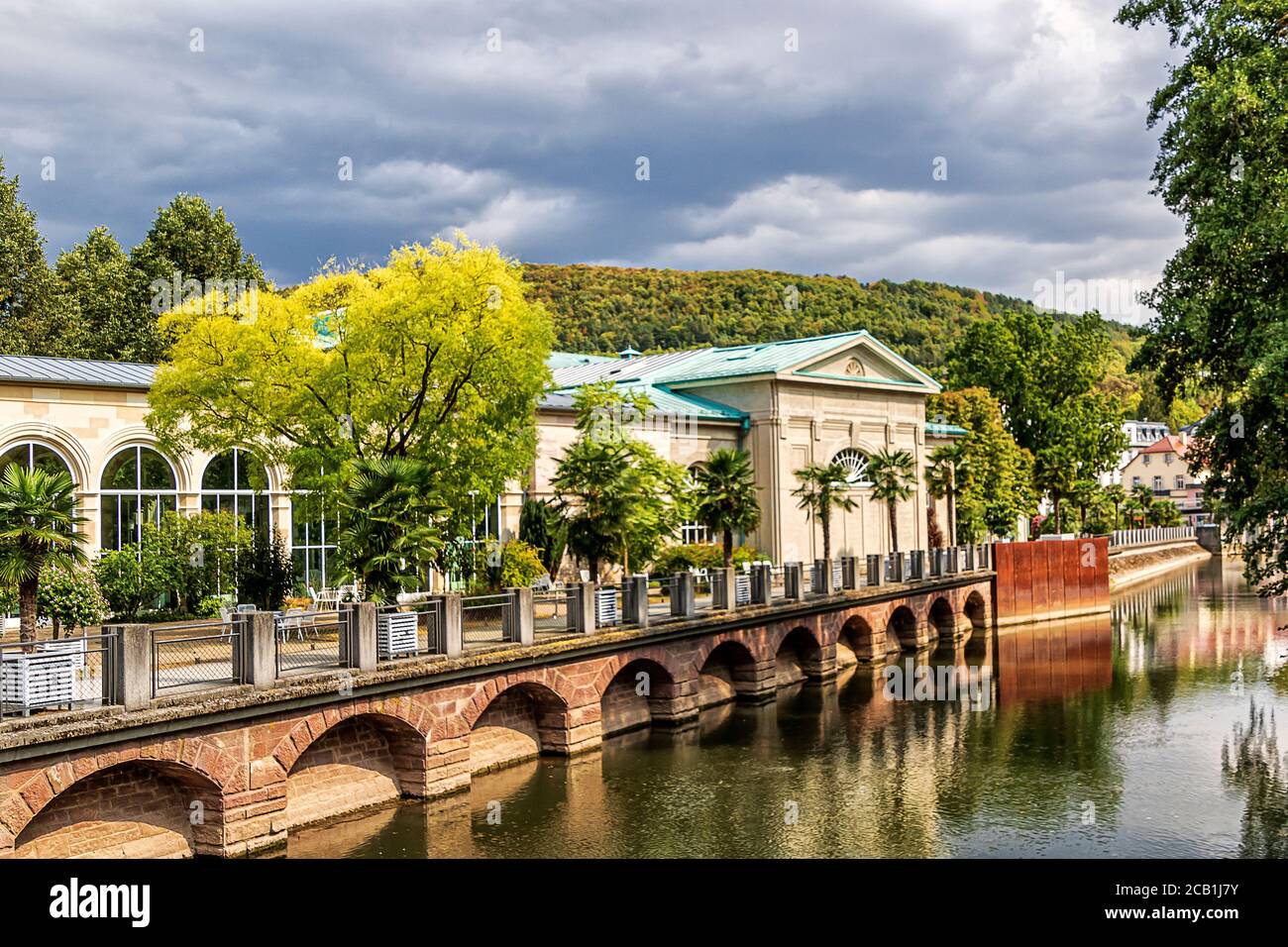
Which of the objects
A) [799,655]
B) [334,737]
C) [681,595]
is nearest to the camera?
[334,737]

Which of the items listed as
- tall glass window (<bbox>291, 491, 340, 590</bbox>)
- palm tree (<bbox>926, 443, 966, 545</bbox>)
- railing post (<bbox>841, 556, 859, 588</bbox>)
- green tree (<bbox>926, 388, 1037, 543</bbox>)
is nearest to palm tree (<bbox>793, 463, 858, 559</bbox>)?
railing post (<bbox>841, 556, 859, 588</bbox>)

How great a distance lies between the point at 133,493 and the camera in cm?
2919

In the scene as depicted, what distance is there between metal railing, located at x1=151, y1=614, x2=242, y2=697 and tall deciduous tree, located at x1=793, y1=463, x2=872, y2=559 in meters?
28.1

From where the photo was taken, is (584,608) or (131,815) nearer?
(131,815)

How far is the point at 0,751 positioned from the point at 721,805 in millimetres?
12743

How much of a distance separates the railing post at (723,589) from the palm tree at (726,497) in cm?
610

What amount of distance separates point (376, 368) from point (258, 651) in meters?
10.1

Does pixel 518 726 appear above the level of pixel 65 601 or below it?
below

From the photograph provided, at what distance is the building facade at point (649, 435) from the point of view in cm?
2809

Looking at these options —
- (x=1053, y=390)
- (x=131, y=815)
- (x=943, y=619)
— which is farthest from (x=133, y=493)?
(x=1053, y=390)

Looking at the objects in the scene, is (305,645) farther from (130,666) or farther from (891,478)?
(891,478)

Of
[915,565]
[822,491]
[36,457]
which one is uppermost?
[36,457]

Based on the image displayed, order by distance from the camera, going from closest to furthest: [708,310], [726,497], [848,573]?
[726,497] → [848,573] → [708,310]
